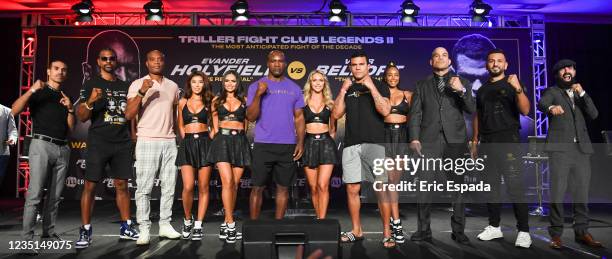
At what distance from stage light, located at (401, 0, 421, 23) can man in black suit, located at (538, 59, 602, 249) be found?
3.66 metres

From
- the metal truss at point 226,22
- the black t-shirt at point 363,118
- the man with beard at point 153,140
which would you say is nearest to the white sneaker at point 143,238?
the man with beard at point 153,140

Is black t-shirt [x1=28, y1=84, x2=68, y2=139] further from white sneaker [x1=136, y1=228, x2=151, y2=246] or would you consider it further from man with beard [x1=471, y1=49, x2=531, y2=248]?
man with beard [x1=471, y1=49, x2=531, y2=248]

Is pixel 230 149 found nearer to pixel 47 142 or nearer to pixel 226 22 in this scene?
pixel 47 142

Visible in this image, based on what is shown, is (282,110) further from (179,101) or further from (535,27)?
(535,27)

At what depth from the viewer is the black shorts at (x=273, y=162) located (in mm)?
4641

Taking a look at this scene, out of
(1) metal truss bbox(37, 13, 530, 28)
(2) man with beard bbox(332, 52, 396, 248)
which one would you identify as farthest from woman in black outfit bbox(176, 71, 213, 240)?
(1) metal truss bbox(37, 13, 530, 28)

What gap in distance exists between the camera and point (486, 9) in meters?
7.94

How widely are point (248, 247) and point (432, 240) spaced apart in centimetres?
257

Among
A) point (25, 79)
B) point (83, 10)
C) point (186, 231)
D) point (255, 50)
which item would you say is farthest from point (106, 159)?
point (25, 79)

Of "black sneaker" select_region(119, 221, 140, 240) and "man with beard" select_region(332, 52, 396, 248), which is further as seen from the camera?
"black sneaker" select_region(119, 221, 140, 240)

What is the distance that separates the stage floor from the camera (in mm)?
4070

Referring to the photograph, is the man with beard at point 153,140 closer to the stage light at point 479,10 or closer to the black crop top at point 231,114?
the black crop top at point 231,114

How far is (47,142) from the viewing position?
4406 millimetres

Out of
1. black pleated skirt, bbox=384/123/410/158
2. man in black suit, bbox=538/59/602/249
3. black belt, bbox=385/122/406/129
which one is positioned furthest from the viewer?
black belt, bbox=385/122/406/129
